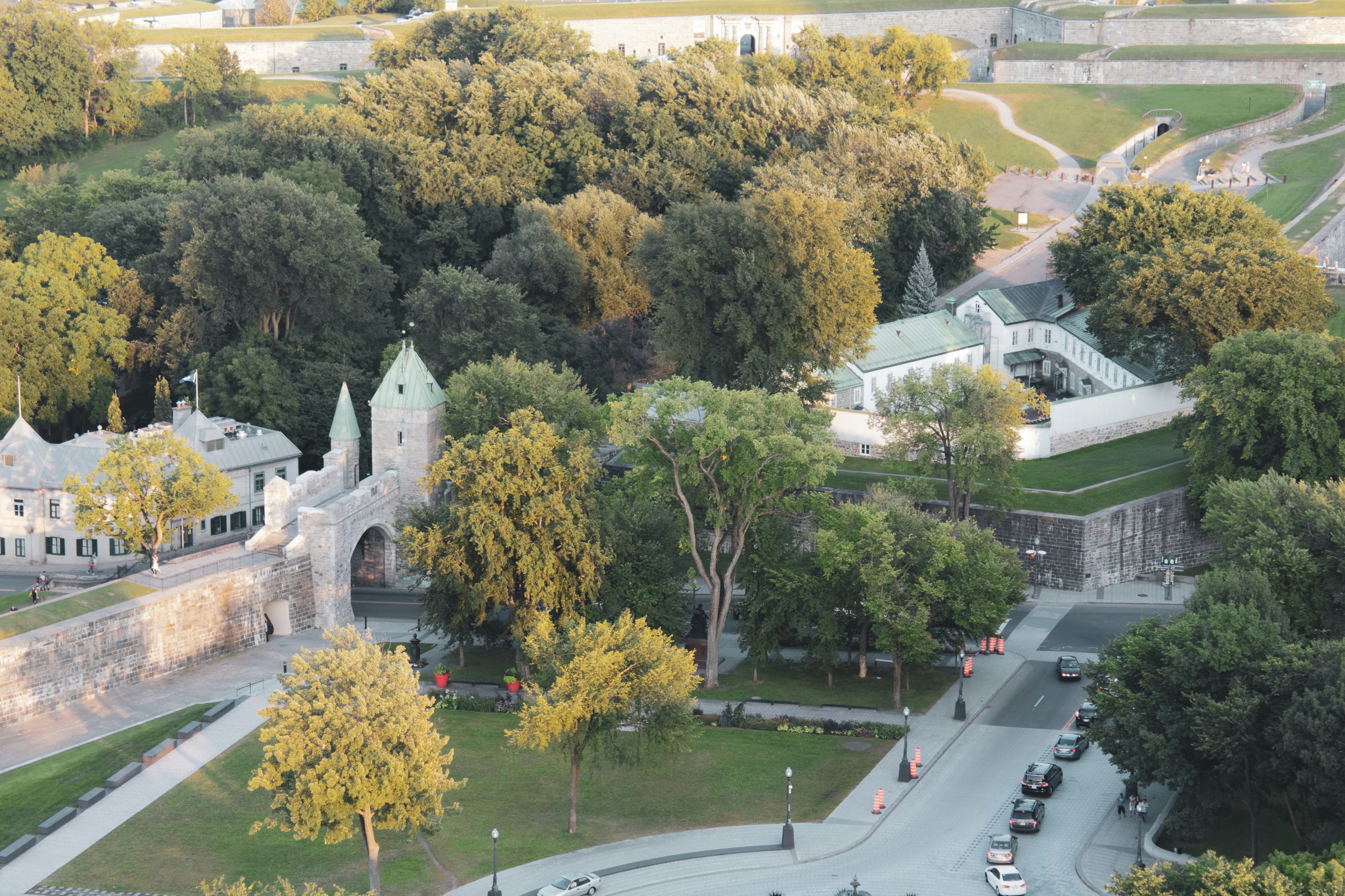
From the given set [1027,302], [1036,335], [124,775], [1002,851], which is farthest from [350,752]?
[1027,302]

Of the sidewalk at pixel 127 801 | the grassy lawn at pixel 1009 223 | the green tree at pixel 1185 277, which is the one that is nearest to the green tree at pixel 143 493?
the sidewalk at pixel 127 801

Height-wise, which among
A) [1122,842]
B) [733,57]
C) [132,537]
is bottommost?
[1122,842]

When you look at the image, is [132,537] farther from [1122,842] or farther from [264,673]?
[1122,842]

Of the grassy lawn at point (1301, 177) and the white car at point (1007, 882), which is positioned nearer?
the white car at point (1007, 882)

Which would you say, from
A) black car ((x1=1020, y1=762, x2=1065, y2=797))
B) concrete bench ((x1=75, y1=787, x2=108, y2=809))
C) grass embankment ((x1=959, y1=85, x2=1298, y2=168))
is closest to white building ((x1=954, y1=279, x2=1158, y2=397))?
grass embankment ((x1=959, y1=85, x2=1298, y2=168))

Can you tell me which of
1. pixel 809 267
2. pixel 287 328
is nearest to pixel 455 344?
pixel 287 328

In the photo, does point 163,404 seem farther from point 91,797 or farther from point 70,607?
point 91,797

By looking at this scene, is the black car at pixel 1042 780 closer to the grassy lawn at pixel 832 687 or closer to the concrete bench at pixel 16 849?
the grassy lawn at pixel 832 687
